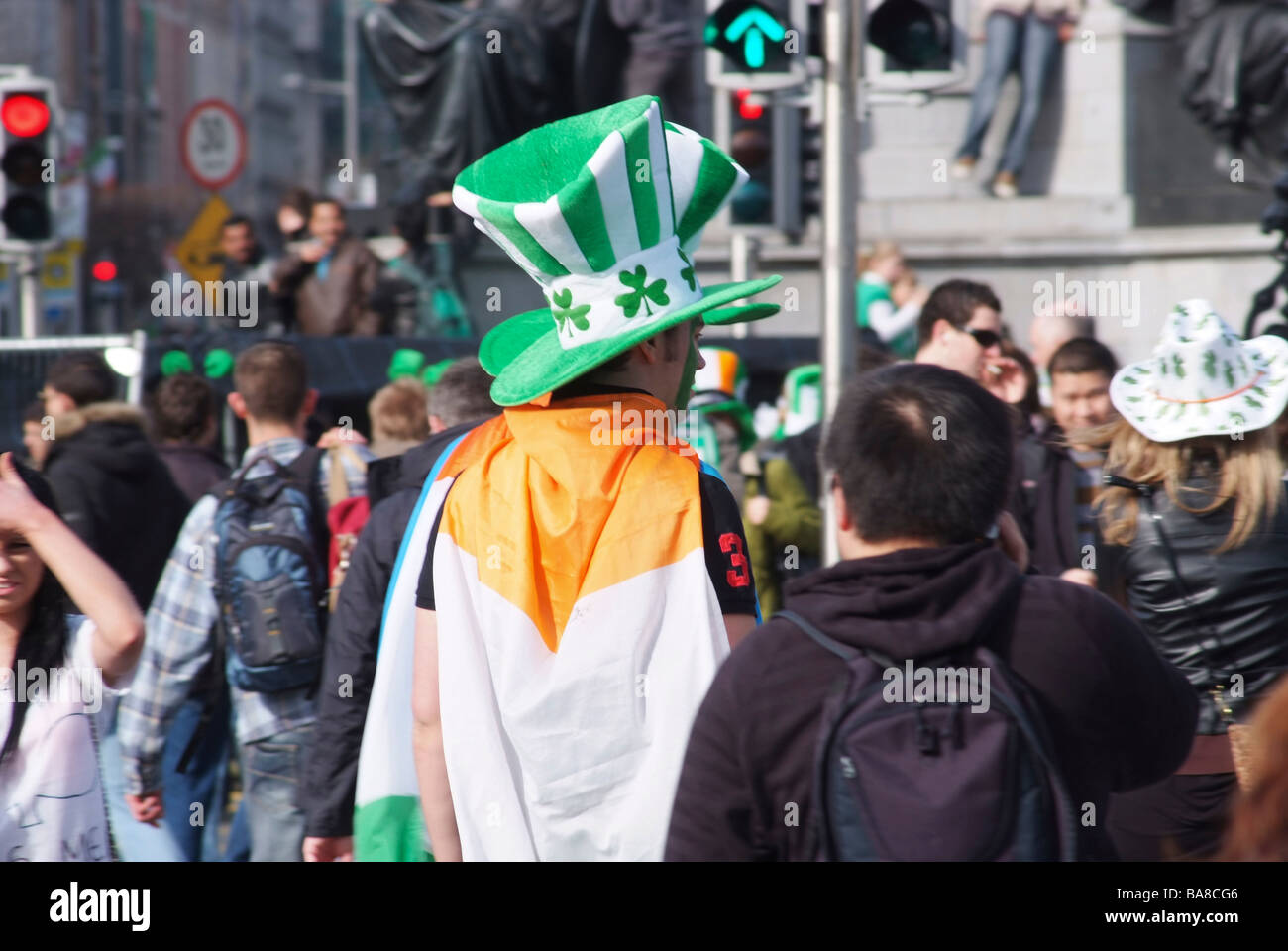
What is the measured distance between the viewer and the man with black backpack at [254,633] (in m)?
4.70

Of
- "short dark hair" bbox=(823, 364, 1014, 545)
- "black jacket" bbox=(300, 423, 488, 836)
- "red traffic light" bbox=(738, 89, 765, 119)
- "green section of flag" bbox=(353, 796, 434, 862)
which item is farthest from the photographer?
"red traffic light" bbox=(738, 89, 765, 119)

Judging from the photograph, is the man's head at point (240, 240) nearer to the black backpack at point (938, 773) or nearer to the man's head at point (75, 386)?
the man's head at point (75, 386)

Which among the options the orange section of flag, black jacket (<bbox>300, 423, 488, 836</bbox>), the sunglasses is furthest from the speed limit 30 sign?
the orange section of flag

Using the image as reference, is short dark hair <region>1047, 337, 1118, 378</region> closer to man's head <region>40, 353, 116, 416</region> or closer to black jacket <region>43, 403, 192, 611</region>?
black jacket <region>43, 403, 192, 611</region>

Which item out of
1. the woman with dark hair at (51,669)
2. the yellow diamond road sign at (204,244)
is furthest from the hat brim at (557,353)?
the yellow diamond road sign at (204,244)

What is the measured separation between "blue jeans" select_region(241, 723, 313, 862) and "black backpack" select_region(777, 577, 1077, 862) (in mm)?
2853

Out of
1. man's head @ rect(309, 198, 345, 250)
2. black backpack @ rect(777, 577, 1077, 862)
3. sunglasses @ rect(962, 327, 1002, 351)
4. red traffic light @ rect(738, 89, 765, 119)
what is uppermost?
red traffic light @ rect(738, 89, 765, 119)

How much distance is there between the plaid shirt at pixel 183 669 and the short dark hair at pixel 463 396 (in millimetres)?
728

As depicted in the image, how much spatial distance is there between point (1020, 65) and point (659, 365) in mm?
9212

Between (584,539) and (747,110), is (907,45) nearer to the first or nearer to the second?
(747,110)

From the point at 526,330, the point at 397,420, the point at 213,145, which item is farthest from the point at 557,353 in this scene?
the point at 213,145

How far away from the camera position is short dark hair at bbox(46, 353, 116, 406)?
20.5 feet

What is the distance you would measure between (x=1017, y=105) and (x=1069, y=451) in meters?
7.08

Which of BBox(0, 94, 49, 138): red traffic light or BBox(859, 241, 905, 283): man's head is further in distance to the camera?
BBox(0, 94, 49, 138): red traffic light
